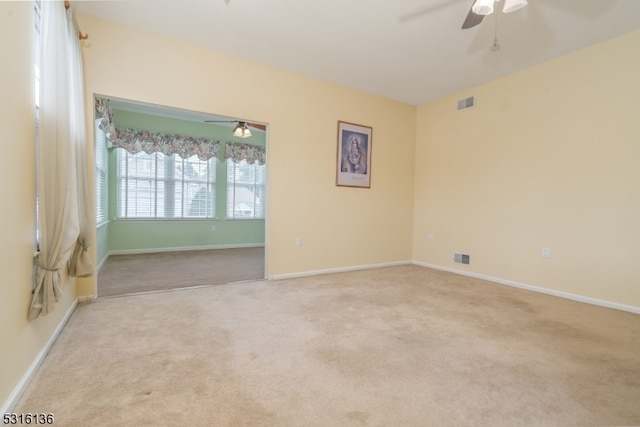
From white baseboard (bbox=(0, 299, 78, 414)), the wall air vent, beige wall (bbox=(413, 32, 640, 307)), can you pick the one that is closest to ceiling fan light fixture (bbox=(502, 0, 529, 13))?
beige wall (bbox=(413, 32, 640, 307))

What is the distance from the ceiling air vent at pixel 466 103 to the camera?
168 inches

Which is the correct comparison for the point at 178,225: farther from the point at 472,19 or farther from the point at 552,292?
the point at 552,292

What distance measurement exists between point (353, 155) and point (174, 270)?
326cm

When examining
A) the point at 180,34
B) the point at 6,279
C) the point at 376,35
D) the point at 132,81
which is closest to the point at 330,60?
the point at 376,35

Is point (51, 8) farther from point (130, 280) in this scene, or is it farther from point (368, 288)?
point (368, 288)

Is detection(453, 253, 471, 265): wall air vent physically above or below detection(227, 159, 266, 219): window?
below

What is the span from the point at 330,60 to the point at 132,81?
7.29ft

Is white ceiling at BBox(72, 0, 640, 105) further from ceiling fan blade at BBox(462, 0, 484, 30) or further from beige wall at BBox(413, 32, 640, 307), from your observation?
ceiling fan blade at BBox(462, 0, 484, 30)

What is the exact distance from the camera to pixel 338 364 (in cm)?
185

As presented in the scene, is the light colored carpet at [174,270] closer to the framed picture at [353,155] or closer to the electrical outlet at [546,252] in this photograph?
the framed picture at [353,155]

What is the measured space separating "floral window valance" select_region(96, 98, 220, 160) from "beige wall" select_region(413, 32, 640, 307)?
4.64 metres

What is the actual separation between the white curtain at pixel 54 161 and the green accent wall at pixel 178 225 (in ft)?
11.3

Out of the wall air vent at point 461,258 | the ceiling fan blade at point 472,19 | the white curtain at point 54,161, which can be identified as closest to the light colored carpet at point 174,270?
the white curtain at point 54,161

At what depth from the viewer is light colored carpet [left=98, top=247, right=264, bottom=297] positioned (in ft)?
11.6
